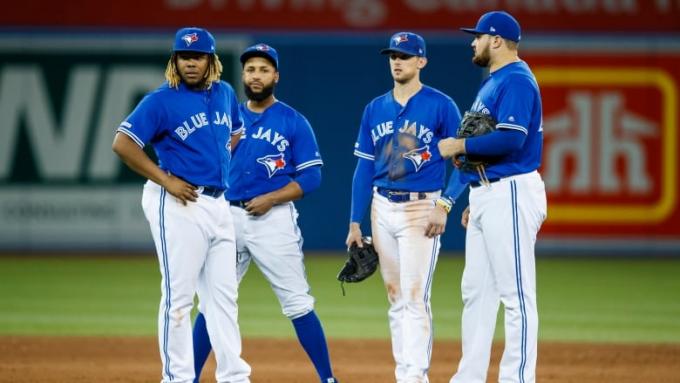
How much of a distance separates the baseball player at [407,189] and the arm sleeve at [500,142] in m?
0.70

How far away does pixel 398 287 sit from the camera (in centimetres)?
640

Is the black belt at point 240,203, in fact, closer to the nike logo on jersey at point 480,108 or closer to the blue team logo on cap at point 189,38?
the blue team logo on cap at point 189,38

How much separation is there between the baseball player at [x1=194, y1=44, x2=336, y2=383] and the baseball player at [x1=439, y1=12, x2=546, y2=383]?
3.64 ft

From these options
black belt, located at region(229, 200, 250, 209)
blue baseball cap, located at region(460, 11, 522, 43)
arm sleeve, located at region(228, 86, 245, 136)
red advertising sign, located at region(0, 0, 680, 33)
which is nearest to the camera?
blue baseball cap, located at region(460, 11, 522, 43)

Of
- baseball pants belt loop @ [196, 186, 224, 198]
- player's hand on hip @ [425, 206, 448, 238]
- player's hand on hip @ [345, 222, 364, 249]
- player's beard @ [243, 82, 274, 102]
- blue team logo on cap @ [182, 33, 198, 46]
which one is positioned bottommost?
player's hand on hip @ [345, 222, 364, 249]

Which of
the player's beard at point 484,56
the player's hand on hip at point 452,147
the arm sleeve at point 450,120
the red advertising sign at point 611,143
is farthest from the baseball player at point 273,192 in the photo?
the red advertising sign at point 611,143

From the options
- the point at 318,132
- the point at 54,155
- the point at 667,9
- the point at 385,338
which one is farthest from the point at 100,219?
the point at 667,9

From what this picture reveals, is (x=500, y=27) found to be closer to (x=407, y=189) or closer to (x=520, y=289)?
(x=407, y=189)

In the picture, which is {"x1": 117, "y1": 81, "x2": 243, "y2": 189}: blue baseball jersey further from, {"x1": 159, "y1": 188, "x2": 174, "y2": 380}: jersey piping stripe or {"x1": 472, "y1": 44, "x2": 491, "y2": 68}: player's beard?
{"x1": 472, "y1": 44, "x2": 491, "y2": 68}: player's beard

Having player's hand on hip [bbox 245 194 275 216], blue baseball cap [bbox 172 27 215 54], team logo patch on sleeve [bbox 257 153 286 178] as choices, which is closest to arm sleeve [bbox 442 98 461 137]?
team logo patch on sleeve [bbox 257 153 286 178]

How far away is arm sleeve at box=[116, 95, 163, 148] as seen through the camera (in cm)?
563

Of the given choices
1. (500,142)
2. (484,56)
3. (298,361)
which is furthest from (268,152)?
(298,361)

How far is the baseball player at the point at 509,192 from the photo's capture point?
5633mm

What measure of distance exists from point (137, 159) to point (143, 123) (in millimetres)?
185
